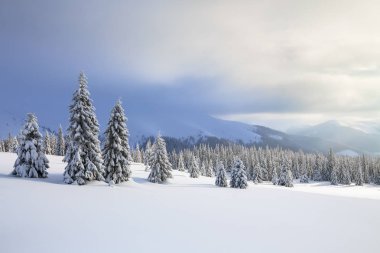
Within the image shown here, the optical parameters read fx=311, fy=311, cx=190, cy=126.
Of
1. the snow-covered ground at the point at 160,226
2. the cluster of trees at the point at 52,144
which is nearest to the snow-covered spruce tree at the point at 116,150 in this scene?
the snow-covered ground at the point at 160,226

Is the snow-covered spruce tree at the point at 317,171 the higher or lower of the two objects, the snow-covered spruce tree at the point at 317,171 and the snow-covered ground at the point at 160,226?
the lower

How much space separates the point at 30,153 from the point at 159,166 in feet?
81.8

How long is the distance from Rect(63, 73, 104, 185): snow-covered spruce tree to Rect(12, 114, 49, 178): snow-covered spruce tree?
11.0 feet

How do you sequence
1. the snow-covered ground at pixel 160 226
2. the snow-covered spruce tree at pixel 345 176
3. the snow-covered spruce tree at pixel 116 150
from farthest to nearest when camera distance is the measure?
the snow-covered spruce tree at pixel 345 176 < the snow-covered spruce tree at pixel 116 150 < the snow-covered ground at pixel 160 226

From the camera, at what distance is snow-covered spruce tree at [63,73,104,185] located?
1441 inches

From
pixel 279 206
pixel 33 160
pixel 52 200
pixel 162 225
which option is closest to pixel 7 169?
pixel 33 160

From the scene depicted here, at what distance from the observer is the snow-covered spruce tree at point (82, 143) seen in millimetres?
36594

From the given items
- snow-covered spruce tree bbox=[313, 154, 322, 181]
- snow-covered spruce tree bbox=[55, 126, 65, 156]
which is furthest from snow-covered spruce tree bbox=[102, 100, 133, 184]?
snow-covered spruce tree bbox=[313, 154, 322, 181]

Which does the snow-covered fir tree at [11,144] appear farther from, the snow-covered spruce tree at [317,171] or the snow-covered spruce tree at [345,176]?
the snow-covered spruce tree at [317,171]

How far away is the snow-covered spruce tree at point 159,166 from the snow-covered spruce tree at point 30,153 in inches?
863

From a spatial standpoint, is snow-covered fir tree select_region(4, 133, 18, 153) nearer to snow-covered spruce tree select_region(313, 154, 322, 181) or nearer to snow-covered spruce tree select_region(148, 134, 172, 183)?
snow-covered spruce tree select_region(148, 134, 172, 183)

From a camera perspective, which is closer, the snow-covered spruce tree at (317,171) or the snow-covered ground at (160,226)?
the snow-covered ground at (160,226)

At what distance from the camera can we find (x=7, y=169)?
43.0 m

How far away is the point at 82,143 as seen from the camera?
38.2 metres
